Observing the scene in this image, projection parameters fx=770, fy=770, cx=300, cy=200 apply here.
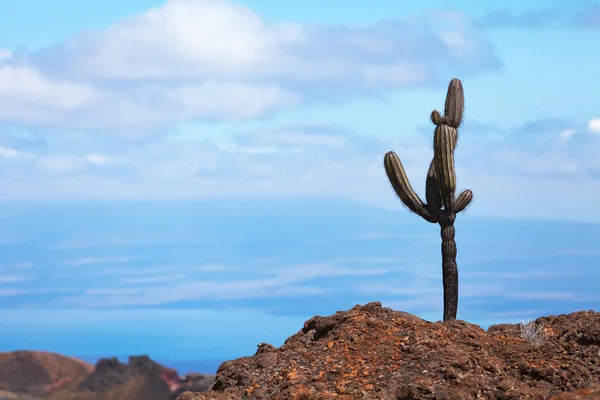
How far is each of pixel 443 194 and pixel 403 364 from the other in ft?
15.9

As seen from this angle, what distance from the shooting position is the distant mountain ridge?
22.9ft

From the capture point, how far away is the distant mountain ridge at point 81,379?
6969mm

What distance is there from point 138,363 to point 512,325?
26.1ft

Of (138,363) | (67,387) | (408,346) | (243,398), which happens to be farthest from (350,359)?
(67,387)

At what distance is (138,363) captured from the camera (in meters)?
8.02

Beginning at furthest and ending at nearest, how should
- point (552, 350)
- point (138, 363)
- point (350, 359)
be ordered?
1. point (552, 350)
2. point (350, 359)
3. point (138, 363)

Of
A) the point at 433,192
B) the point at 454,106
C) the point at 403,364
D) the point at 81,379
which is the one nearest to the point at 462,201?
the point at 433,192

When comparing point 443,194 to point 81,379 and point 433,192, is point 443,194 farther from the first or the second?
point 81,379

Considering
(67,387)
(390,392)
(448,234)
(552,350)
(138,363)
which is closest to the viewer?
(67,387)

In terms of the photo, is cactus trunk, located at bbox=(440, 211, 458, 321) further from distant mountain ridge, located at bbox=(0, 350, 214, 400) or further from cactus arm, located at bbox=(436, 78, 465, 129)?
distant mountain ridge, located at bbox=(0, 350, 214, 400)

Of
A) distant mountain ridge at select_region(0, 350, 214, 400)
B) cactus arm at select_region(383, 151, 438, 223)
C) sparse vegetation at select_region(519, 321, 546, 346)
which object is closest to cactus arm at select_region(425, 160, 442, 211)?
cactus arm at select_region(383, 151, 438, 223)

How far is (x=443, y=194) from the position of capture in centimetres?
1357

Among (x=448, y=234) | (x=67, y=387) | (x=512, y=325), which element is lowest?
(x=67, y=387)

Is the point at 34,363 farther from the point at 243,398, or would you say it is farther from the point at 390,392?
the point at 390,392
